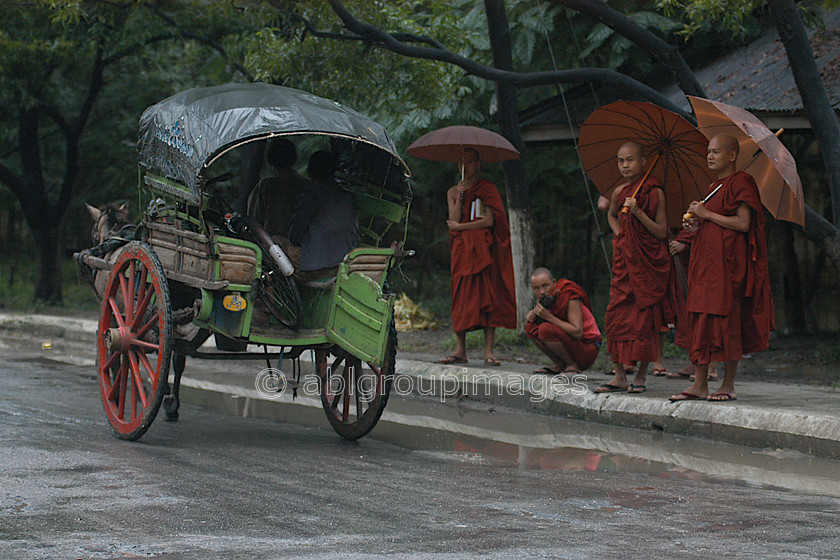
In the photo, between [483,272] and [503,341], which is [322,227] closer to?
[483,272]

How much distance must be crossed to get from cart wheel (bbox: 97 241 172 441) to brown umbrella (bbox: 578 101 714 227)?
12.4ft

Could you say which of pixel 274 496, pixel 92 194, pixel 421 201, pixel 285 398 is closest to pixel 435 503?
pixel 274 496

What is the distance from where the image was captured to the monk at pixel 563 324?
27.3ft

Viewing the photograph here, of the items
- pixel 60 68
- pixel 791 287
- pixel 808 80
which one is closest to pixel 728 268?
pixel 808 80

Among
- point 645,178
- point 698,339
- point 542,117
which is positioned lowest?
point 698,339

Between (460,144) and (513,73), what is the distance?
85 centimetres

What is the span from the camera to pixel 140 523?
4.16m

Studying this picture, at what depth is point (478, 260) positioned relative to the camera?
370 inches

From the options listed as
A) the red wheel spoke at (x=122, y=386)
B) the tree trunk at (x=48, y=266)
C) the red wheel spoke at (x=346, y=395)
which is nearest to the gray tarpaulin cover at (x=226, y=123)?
the red wheel spoke at (x=122, y=386)

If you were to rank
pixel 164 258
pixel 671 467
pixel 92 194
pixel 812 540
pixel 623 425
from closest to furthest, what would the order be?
1. pixel 812 540
2. pixel 671 467
3. pixel 164 258
4. pixel 623 425
5. pixel 92 194

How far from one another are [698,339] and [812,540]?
2.96 metres

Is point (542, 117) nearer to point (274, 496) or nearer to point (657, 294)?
point (657, 294)

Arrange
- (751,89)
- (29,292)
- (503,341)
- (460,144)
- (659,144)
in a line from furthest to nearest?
1. (29,292)
2. (503,341)
3. (751,89)
4. (460,144)
5. (659,144)

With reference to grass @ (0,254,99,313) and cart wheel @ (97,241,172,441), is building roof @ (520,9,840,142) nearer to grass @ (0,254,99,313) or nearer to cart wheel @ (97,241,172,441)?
grass @ (0,254,99,313)
